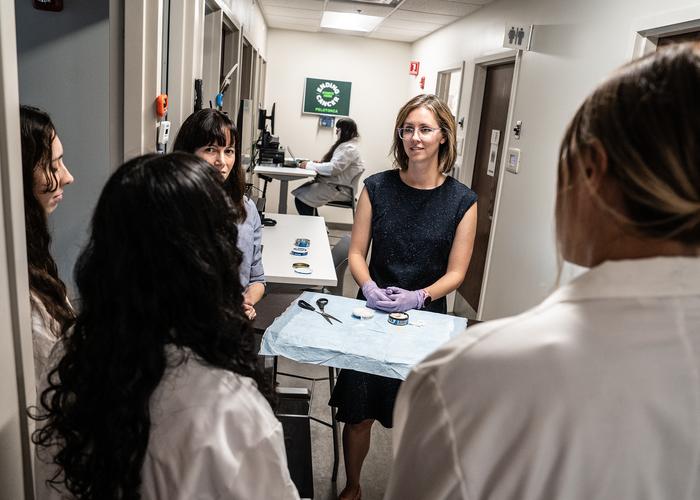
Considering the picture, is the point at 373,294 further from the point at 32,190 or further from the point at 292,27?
the point at 292,27

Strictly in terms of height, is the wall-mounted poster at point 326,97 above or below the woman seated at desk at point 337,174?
above

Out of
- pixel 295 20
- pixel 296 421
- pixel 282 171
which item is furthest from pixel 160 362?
pixel 295 20

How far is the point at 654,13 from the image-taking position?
2.22m

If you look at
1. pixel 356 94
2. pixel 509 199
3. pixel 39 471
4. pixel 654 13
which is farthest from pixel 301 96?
pixel 39 471

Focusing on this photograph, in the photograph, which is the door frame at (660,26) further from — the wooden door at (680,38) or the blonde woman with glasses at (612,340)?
the blonde woman with glasses at (612,340)

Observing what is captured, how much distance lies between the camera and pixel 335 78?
7938 mm

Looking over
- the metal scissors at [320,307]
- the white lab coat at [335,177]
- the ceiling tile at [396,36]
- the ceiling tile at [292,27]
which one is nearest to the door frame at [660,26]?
the metal scissors at [320,307]

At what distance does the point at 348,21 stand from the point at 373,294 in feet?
18.2

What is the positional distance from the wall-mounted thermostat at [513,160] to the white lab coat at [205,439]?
3.02m

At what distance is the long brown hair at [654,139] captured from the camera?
1.57ft

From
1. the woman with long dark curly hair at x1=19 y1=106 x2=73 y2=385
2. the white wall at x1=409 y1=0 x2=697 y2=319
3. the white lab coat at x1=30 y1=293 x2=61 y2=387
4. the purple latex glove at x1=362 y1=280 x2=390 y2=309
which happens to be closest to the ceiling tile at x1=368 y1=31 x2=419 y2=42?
the white wall at x1=409 y1=0 x2=697 y2=319

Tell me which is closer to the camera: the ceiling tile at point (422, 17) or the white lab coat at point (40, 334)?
the white lab coat at point (40, 334)

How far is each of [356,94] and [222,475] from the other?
7.77m

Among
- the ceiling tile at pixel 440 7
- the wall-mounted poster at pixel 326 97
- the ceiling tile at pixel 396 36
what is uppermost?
the ceiling tile at pixel 396 36
